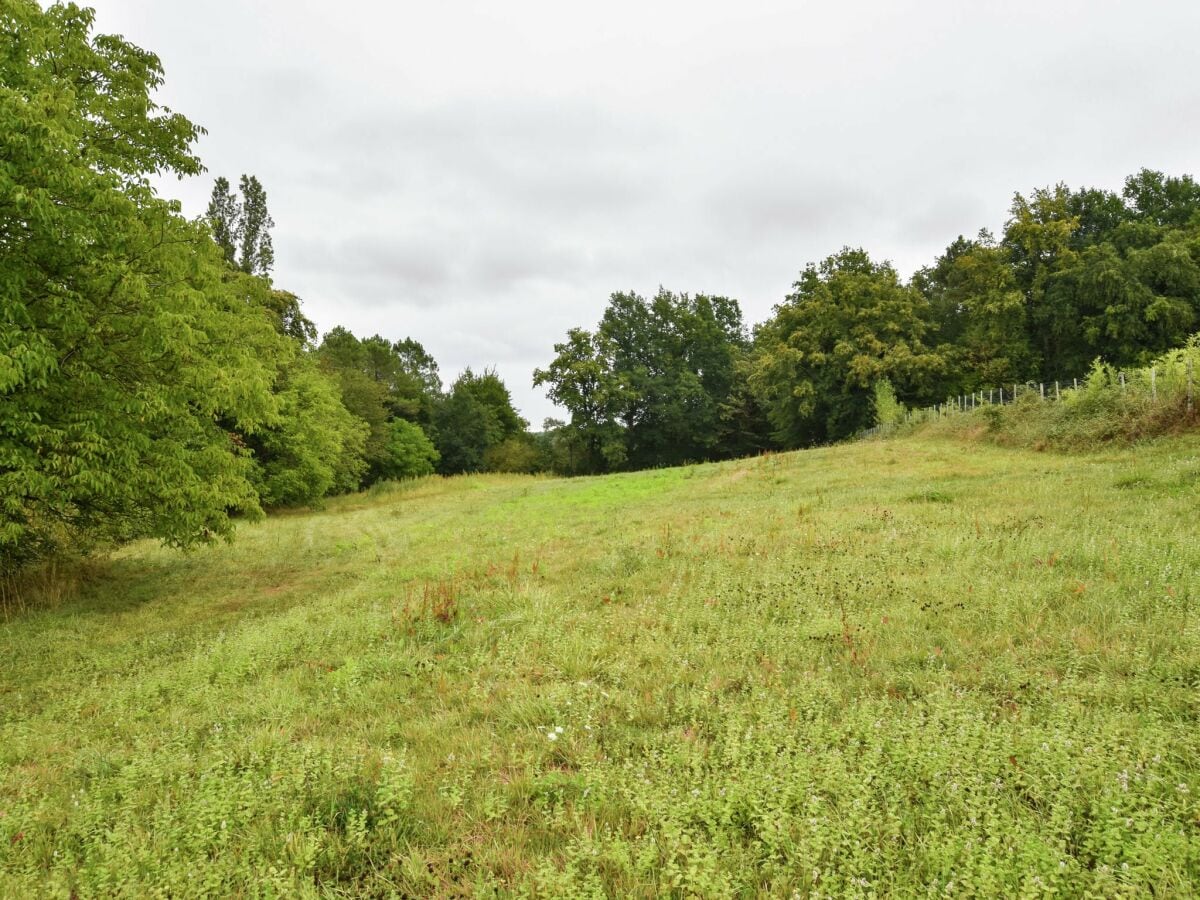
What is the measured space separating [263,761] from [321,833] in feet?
3.86

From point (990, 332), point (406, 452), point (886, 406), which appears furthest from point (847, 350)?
point (406, 452)

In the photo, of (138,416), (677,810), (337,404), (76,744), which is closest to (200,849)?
(677,810)

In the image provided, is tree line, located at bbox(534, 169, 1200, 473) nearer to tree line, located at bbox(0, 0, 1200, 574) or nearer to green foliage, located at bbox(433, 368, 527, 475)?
tree line, located at bbox(0, 0, 1200, 574)

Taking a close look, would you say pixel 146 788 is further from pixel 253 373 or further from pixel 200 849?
pixel 253 373

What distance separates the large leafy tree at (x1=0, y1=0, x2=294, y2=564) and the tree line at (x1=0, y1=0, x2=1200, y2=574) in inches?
1.6

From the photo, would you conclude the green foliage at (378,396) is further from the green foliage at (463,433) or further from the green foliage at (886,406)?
the green foliage at (886,406)

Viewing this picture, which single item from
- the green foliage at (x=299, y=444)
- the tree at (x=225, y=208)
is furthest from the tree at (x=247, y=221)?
the green foliage at (x=299, y=444)

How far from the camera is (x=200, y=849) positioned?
3.06m

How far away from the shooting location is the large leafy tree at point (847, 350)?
37.8 m

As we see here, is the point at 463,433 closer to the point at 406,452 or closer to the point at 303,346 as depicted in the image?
the point at 406,452

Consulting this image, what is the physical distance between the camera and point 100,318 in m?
8.66

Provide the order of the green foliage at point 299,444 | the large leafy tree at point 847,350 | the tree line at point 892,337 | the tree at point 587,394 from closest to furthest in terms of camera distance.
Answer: the green foliage at point 299,444, the tree line at point 892,337, the large leafy tree at point 847,350, the tree at point 587,394

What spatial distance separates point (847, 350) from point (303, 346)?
34.2m

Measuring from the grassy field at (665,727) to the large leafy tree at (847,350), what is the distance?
100ft
